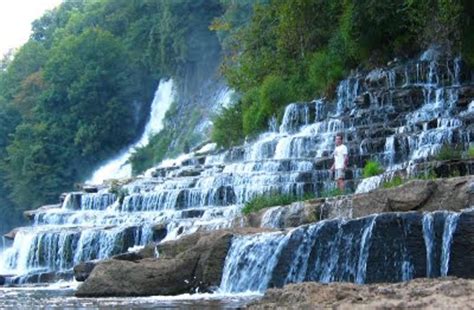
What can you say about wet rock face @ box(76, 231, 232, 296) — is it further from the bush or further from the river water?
the bush

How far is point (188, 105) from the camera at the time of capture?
49.5 metres

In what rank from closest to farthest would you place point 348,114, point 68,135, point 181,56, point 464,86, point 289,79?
point 464,86, point 348,114, point 289,79, point 181,56, point 68,135

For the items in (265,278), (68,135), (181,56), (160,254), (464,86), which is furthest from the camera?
(68,135)

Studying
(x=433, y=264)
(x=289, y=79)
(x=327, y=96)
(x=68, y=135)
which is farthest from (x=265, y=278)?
(x=68, y=135)

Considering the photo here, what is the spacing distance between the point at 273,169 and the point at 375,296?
15449 mm

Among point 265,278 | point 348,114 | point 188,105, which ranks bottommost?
point 265,278

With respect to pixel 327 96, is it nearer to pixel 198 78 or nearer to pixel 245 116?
pixel 245 116

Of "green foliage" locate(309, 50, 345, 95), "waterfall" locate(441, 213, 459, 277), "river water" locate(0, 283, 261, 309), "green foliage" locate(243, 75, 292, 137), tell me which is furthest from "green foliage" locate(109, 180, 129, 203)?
"waterfall" locate(441, 213, 459, 277)

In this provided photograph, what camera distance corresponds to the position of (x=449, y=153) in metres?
18.4

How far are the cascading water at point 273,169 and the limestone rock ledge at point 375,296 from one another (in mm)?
8056

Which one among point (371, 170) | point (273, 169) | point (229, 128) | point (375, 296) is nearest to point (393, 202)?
point (371, 170)

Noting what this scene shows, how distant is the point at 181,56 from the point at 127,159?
21.0ft

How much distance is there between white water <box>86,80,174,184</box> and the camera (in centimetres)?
5009

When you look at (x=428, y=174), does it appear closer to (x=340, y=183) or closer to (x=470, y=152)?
(x=470, y=152)
